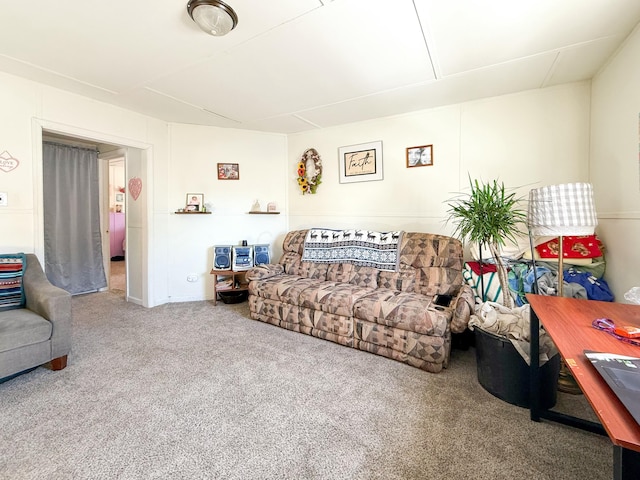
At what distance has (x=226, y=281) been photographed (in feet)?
12.8

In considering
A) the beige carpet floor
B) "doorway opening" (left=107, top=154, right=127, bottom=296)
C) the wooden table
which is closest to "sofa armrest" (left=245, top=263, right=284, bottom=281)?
the beige carpet floor

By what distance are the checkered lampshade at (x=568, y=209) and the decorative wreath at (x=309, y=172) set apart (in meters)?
2.68

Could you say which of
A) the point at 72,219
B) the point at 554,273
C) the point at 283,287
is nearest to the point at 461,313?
the point at 554,273

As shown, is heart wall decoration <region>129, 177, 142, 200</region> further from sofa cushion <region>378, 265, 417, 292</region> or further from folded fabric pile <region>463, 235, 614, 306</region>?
folded fabric pile <region>463, 235, 614, 306</region>

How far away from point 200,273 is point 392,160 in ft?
9.67

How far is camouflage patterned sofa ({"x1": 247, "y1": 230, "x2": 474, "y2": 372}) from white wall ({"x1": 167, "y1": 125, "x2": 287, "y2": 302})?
3.30 feet

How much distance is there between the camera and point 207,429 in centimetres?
157

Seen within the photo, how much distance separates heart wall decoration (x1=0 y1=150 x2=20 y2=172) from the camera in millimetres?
2504

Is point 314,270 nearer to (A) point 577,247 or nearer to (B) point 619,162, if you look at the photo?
(A) point 577,247

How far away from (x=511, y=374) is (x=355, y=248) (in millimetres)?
1827

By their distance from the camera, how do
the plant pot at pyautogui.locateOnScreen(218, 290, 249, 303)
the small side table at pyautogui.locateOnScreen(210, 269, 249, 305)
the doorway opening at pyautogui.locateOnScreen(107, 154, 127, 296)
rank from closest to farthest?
the small side table at pyautogui.locateOnScreen(210, 269, 249, 305)
the plant pot at pyautogui.locateOnScreen(218, 290, 249, 303)
the doorway opening at pyautogui.locateOnScreen(107, 154, 127, 296)

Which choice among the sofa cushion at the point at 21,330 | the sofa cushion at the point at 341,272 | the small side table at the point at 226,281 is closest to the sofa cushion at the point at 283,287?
the sofa cushion at the point at 341,272

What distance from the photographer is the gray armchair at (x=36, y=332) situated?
1.88m

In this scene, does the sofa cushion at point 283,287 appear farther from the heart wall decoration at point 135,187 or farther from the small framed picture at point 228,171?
the heart wall decoration at point 135,187
